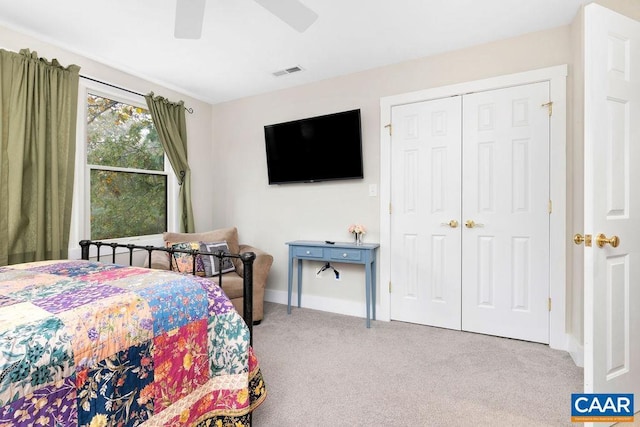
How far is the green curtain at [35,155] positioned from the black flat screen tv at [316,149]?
1.81 metres

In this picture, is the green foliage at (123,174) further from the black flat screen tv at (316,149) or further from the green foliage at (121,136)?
the black flat screen tv at (316,149)

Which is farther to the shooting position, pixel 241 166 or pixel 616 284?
pixel 241 166

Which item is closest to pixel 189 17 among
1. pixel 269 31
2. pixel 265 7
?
pixel 265 7

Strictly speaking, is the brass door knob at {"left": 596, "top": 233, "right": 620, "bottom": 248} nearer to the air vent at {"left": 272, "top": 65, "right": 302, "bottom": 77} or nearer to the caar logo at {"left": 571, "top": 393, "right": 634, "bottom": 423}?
the caar logo at {"left": 571, "top": 393, "right": 634, "bottom": 423}

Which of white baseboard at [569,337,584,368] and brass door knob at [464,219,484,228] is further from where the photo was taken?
brass door knob at [464,219,484,228]

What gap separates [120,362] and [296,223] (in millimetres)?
2634

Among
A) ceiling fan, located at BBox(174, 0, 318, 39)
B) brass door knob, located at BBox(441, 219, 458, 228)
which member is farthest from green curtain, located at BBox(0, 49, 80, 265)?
brass door knob, located at BBox(441, 219, 458, 228)

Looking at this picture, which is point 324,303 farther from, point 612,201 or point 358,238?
point 612,201

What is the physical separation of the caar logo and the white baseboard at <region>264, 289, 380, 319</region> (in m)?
1.81

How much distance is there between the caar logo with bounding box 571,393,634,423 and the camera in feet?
4.99

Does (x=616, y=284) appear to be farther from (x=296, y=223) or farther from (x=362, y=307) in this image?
(x=296, y=223)

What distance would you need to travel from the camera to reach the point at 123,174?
10.7ft

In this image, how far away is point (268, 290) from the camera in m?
3.78

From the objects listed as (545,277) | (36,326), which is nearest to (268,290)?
(545,277)
